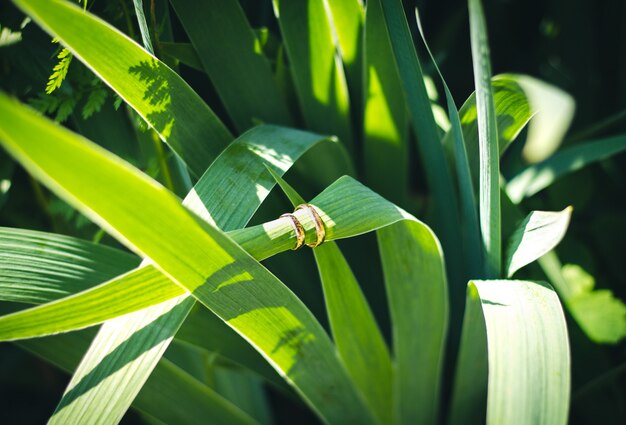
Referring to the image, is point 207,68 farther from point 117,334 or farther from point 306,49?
point 117,334

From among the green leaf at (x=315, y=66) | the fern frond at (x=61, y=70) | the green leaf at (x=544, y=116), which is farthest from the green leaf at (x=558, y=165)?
the fern frond at (x=61, y=70)

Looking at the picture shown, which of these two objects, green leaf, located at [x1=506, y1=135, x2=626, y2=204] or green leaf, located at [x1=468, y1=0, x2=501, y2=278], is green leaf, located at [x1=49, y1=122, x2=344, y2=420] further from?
green leaf, located at [x1=506, y1=135, x2=626, y2=204]

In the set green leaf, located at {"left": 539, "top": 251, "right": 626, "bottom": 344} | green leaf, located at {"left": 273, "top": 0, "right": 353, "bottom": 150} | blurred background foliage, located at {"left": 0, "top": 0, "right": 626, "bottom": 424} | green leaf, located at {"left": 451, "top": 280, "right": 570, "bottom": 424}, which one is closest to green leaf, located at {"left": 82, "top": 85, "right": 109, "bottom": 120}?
blurred background foliage, located at {"left": 0, "top": 0, "right": 626, "bottom": 424}

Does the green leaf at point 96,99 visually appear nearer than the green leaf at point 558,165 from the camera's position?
Yes

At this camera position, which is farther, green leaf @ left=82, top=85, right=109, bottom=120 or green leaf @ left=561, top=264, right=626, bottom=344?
green leaf @ left=561, top=264, right=626, bottom=344

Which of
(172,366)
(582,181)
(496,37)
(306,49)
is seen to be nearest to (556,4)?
(496,37)

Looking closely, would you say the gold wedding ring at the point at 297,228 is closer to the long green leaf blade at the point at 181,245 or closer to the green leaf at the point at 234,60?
the long green leaf blade at the point at 181,245
